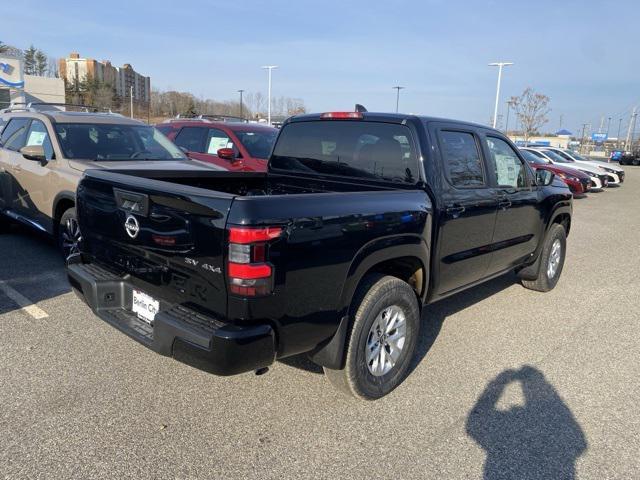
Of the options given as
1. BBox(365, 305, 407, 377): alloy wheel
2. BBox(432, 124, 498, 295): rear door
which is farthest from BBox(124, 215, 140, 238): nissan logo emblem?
BBox(432, 124, 498, 295): rear door

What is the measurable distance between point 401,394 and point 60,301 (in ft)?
11.0

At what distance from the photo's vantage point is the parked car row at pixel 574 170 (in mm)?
17141

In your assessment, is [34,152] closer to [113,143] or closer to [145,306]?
[113,143]

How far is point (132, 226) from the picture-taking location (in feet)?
10.1

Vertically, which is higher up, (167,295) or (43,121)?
(43,121)

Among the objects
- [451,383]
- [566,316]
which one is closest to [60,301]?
[451,383]

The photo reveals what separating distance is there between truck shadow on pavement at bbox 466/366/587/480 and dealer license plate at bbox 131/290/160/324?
204 cm

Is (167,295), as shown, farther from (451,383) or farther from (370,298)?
(451,383)

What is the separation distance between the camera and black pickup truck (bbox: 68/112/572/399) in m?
2.57

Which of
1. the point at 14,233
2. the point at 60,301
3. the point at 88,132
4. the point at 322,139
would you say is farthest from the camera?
the point at 14,233

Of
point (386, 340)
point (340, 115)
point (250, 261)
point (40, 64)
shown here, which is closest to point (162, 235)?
point (250, 261)

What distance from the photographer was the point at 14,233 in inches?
300

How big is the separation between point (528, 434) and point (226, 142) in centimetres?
723

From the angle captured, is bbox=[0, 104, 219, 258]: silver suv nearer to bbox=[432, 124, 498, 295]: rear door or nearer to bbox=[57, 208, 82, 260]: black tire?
bbox=[57, 208, 82, 260]: black tire
